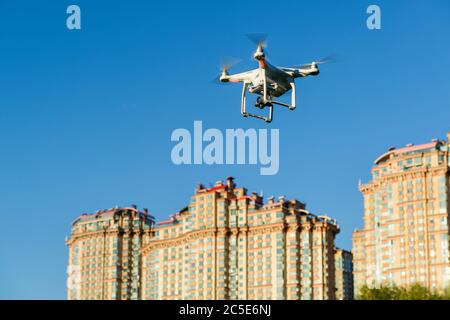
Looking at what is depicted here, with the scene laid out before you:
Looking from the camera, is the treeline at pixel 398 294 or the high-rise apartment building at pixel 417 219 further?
the high-rise apartment building at pixel 417 219

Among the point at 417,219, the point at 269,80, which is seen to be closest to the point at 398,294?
the point at 417,219

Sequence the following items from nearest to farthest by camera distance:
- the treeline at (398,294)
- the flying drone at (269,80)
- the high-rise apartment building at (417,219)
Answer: the flying drone at (269,80)
the treeline at (398,294)
the high-rise apartment building at (417,219)

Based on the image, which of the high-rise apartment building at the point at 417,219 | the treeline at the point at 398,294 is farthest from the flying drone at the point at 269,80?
the high-rise apartment building at the point at 417,219

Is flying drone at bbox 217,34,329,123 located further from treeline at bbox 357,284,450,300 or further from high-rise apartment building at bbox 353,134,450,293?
high-rise apartment building at bbox 353,134,450,293

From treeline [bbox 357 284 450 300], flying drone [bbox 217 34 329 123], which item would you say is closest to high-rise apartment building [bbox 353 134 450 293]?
treeline [bbox 357 284 450 300]

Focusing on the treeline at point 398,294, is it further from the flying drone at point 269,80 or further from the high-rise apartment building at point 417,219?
the flying drone at point 269,80

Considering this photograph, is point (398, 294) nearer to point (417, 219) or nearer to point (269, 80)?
point (417, 219)
